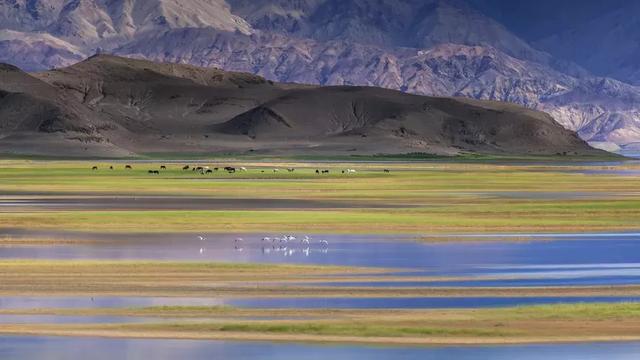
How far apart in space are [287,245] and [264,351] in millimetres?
29401

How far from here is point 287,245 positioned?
65.8 m

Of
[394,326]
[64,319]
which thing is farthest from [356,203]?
[394,326]

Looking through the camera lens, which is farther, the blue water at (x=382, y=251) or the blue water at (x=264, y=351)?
the blue water at (x=382, y=251)

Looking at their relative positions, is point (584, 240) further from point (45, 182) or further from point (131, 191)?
point (45, 182)

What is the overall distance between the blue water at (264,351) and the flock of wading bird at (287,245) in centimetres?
2397

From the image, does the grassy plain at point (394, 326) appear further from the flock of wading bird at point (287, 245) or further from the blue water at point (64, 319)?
the flock of wading bird at point (287, 245)

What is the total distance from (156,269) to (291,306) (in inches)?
433

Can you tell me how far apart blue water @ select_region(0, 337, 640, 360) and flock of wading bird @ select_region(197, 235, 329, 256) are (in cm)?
2397

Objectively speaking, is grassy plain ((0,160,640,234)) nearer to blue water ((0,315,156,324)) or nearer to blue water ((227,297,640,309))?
blue water ((227,297,640,309))

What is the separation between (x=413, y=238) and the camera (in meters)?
69.9

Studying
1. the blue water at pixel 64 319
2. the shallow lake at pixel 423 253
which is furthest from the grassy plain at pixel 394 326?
the shallow lake at pixel 423 253

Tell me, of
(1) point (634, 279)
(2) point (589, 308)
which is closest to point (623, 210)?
(1) point (634, 279)

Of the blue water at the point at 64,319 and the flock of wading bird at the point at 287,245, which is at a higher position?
the flock of wading bird at the point at 287,245

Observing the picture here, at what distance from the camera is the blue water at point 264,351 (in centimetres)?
3559
